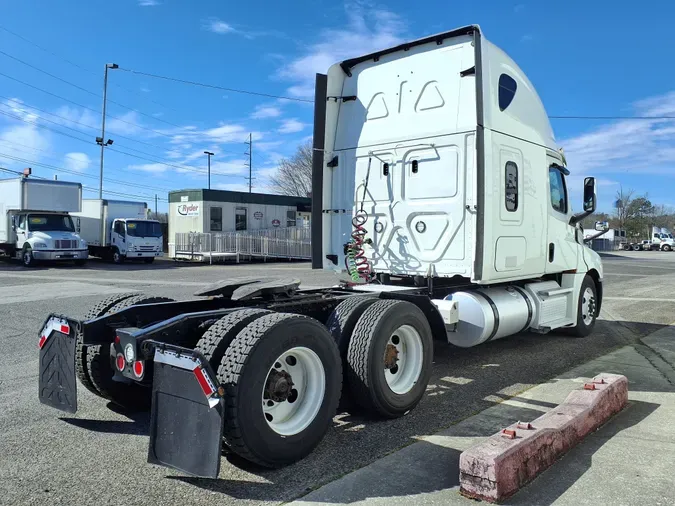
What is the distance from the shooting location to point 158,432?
3.36 meters

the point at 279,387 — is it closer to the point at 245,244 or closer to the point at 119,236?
the point at 119,236

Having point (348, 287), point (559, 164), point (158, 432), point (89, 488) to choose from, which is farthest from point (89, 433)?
point (559, 164)

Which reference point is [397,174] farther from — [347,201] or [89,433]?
[89,433]

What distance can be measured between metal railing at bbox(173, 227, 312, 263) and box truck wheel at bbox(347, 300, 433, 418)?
980 inches

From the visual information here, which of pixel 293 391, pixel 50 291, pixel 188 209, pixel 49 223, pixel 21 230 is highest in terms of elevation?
pixel 188 209

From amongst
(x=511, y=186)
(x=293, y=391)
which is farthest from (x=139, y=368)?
(x=511, y=186)

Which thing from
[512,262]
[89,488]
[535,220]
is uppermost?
[535,220]

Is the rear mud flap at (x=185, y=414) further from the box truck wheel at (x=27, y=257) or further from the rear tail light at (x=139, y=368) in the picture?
the box truck wheel at (x=27, y=257)

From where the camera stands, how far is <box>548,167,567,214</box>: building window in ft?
24.5

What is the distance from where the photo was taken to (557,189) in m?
7.64

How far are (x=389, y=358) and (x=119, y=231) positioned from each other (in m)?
25.6

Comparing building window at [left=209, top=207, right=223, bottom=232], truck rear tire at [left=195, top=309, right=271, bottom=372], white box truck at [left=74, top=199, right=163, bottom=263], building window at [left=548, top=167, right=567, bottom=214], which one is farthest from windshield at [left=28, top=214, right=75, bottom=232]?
truck rear tire at [left=195, top=309, right=271, bottom=372]

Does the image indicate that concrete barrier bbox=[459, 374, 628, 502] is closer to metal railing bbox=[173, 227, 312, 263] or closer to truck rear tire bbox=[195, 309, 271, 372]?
truck rear tire bbox=[195, 309, 271, 372]

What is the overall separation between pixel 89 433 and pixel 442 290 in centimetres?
391
